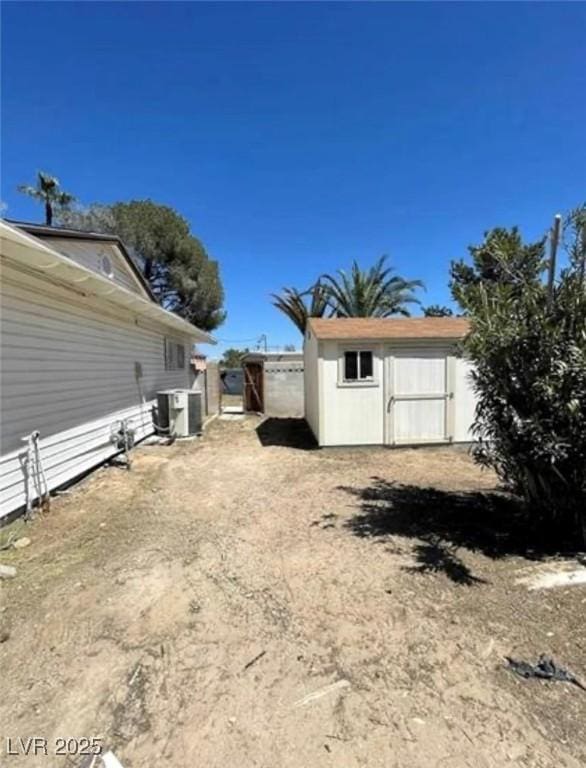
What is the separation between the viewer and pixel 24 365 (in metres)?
4.70

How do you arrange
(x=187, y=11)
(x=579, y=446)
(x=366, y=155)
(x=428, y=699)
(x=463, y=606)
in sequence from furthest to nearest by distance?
(x=366, y=155) → (x=187, y=11) → (x=579, y=446) → (x=463, y=606) → (x=428, y=699)

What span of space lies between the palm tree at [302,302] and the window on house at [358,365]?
399 inches

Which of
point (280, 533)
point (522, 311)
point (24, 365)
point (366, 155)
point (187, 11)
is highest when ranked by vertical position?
point (366, 155)

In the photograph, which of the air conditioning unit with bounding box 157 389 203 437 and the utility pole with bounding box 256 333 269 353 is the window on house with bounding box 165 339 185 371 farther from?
the utility pole with bounding box 256 333 269 353

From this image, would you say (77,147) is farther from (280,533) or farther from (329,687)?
(329,687)

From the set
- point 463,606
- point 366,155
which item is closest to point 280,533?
point 463,606

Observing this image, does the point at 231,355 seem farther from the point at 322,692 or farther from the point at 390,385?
the point at 322,692

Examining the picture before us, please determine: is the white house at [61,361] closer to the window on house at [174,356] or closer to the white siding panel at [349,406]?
the window on house at [174,356]

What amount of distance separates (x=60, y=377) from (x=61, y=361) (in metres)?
0.22

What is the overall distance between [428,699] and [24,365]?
4888 millimetres

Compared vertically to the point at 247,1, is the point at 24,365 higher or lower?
lower

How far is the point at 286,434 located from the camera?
36.3 ft

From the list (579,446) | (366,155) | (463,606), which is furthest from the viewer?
(366,155)

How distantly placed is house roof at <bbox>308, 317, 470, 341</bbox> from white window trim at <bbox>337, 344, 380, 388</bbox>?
0.22m
